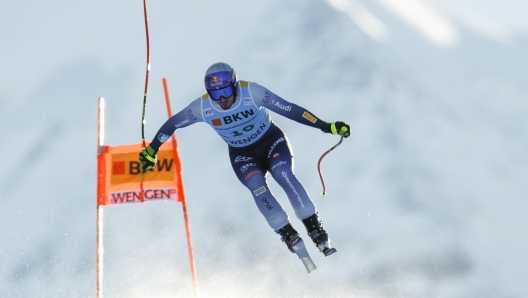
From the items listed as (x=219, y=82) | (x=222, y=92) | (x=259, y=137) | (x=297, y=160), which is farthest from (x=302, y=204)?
(x=297, y=160)

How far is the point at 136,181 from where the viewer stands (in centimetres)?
1070

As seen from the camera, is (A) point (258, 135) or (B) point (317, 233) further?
(A) point (258, 135)

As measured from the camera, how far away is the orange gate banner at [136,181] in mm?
10641

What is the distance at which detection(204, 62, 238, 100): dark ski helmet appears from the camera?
7227 mm

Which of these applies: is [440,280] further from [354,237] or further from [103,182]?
[103,182]

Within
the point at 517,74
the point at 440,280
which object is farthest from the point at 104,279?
the point at 517,74

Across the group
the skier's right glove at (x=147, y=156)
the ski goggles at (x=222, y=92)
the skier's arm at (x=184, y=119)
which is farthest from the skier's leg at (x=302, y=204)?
the skier's right glove at (x=147, y=156)

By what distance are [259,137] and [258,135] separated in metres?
0.04

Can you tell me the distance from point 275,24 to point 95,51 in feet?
58.0

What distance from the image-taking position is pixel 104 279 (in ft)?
92.0

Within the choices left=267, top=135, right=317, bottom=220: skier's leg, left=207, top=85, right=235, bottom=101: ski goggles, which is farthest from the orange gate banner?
left=207, top=85, right=235, bottom=101: ski goggles

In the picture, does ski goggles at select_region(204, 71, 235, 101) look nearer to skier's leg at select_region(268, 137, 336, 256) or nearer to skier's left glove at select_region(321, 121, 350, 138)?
skier's leg at select_region(268, 137, 336, 256)

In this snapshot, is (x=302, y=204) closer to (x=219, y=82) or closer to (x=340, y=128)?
(x=340, y=128)

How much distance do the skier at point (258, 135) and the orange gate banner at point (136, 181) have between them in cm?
253
